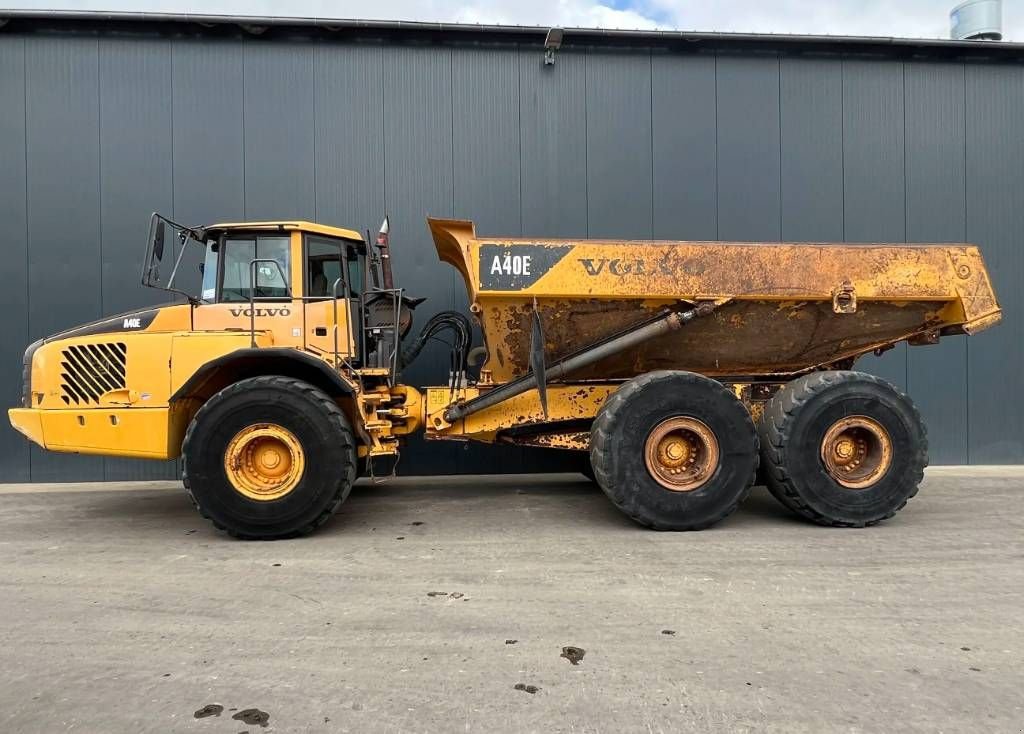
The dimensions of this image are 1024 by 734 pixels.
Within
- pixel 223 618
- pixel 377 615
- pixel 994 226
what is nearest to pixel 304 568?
pixel 223 618

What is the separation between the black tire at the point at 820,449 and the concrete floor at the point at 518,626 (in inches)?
9.3

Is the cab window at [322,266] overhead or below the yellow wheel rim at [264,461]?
overhead

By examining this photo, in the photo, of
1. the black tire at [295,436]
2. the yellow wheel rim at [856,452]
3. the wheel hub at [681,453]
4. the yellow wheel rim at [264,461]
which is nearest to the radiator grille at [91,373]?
the black tire at [295,436]

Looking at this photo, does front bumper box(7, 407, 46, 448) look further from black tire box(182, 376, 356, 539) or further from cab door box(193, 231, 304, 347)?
cab door box(193, 231, 304, 347)

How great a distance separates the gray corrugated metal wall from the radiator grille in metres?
2.90

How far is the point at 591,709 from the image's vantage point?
91.0 inches

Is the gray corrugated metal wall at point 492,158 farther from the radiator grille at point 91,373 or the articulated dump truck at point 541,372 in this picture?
the radiator grille at point 91,373

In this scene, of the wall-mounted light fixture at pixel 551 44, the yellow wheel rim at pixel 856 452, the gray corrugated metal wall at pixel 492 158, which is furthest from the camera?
the wall-mounted light fixture at pixel 551 44

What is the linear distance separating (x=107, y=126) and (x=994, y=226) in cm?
1226

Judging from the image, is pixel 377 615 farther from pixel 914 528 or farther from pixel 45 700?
pixel 914 528

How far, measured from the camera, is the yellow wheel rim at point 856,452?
4840mm

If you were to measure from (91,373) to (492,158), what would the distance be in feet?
17.3

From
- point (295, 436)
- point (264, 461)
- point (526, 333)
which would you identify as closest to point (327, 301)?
point (295, 436)

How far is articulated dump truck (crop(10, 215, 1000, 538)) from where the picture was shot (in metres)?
4.56
